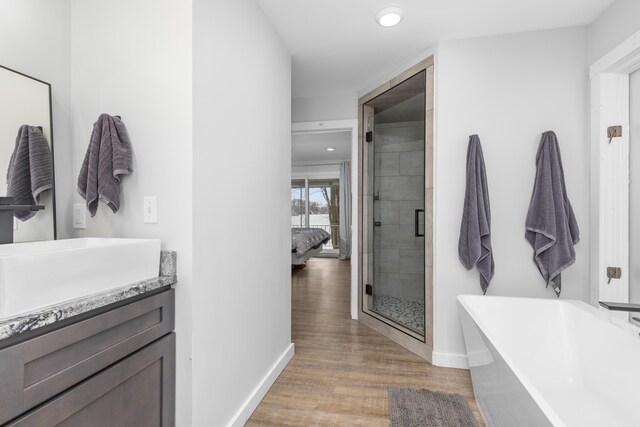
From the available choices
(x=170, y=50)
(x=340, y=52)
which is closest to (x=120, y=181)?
(x=170, y=50)

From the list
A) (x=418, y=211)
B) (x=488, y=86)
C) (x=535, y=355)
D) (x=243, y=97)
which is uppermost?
(x=488, y=86)

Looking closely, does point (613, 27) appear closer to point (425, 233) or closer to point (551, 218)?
point (551, 218)

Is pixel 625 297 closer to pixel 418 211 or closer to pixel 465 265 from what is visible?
pixel 465 265

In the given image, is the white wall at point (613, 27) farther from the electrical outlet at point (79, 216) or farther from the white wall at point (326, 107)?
the electrical outlet at point (79, 216)

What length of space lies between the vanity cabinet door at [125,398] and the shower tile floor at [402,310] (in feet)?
6.90

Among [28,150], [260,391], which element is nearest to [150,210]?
[28,150]

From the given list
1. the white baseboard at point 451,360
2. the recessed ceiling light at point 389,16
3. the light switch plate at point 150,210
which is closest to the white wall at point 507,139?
the white baseboard at point 451,360

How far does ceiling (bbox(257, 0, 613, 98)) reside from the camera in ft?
6.87

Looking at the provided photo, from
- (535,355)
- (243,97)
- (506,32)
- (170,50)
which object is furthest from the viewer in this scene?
(506,32)

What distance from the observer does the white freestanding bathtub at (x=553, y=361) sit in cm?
141

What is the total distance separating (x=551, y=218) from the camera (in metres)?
2.25

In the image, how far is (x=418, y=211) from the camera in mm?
3150

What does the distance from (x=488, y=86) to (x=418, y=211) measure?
47.0 inches

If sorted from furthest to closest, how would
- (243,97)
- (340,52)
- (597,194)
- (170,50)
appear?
(340,52) → (597,194) → (243,97) → (170,50)
